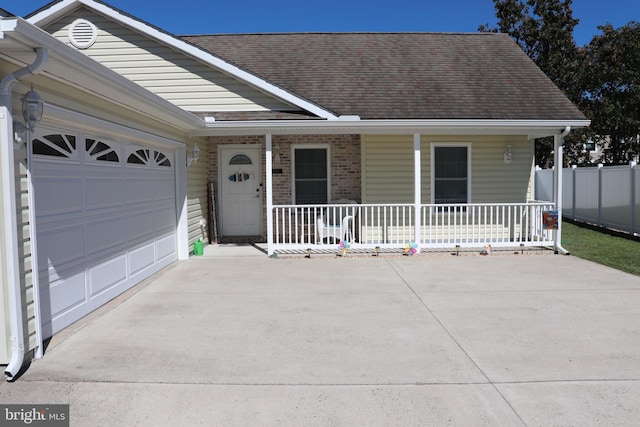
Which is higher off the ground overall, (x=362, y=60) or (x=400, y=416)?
(x=362, y=60)

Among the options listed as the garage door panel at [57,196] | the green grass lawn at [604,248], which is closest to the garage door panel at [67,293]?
the garage door panel at [57,196]

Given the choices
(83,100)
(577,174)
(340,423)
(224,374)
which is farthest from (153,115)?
(577,174)

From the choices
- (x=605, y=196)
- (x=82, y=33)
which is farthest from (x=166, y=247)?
(x=605, y=196)

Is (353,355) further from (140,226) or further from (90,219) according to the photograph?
(140,226)

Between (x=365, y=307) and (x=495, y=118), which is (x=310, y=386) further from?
(x=495, y=118)

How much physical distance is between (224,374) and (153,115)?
459 centimetres

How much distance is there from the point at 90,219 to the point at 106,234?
490 millimetres

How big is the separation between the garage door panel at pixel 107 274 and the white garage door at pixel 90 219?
0.01 metres

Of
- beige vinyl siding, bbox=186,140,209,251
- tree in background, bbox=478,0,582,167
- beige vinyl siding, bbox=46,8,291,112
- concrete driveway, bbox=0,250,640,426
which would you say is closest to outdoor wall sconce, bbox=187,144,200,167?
beige vinyl siding, bbox=186,140,209,251

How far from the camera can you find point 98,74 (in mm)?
4887

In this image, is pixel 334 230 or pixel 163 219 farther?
pixel 334 230

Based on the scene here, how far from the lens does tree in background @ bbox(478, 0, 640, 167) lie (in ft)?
88.4

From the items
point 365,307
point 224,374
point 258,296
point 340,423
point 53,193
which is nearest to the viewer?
point 340,423

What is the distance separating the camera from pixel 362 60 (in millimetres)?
12523
